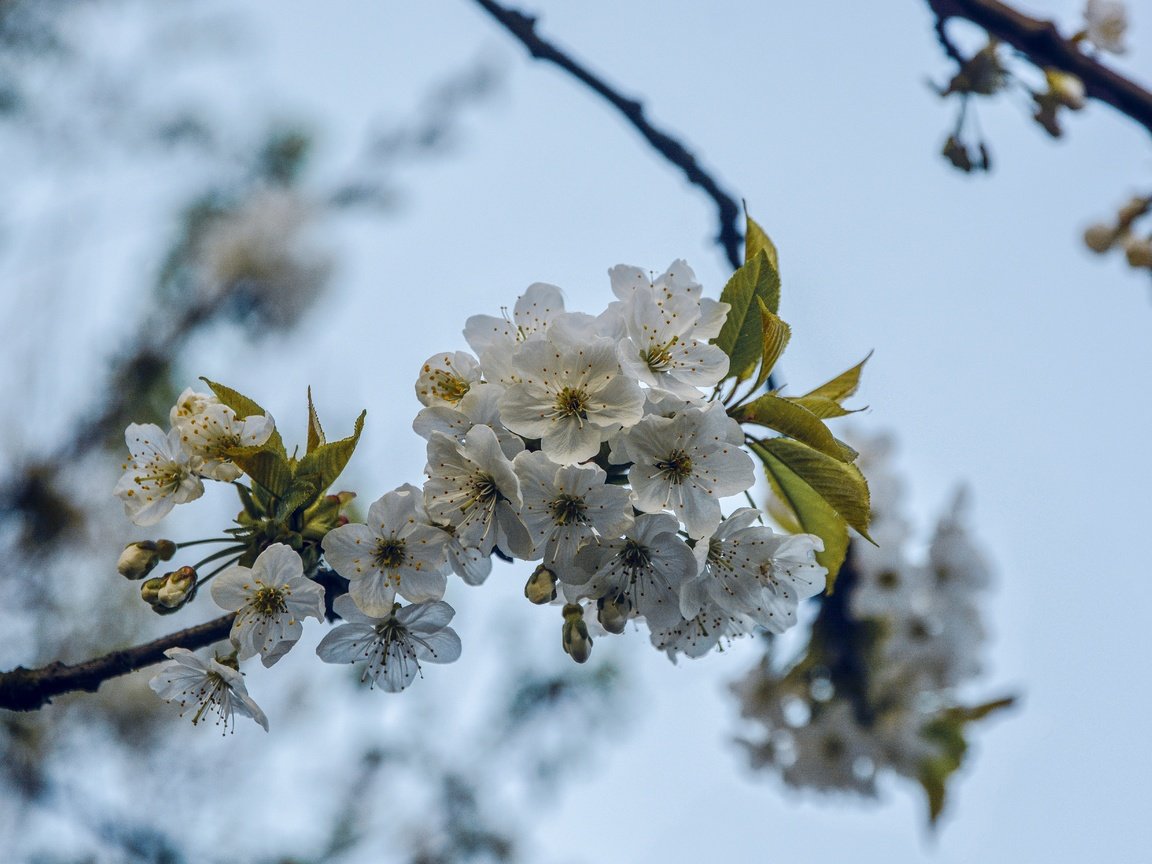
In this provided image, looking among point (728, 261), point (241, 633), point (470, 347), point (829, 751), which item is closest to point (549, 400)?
point (470, 347)

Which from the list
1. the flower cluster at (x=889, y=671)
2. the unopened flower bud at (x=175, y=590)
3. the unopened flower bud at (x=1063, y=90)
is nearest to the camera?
the unopened flower bud at (x=175, y=590)

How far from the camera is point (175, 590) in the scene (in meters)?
1.37

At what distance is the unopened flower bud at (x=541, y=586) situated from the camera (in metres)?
1.30

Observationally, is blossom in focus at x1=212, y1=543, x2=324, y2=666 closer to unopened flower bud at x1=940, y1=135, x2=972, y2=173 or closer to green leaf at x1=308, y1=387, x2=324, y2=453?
green leaf at x1=308, y1=387, x2=324, y2=453

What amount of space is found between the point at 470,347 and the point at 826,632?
1.78 metres

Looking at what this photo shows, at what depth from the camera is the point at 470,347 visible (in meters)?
1.42

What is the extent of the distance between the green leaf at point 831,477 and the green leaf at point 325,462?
0.65 meters

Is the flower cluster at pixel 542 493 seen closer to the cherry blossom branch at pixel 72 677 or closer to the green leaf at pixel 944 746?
the cherry blossom branch at pixel 72 677

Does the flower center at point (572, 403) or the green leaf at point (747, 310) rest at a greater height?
the green leaf at point (747, 310)

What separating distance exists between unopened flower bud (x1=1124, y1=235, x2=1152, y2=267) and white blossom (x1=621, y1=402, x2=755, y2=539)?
161 centimetres

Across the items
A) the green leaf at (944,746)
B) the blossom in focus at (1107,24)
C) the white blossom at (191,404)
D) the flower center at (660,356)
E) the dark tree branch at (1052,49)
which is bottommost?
the green leaf at (944,746)

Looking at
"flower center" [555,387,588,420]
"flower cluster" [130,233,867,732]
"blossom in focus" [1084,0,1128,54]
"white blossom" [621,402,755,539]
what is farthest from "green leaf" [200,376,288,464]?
"blossom in focus" [1084,0,1128,54]

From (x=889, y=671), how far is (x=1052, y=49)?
2012 millimetres

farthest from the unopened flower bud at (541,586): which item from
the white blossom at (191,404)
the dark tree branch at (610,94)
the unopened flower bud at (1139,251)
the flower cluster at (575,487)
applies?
the unopened flower bud at (1139,251)
